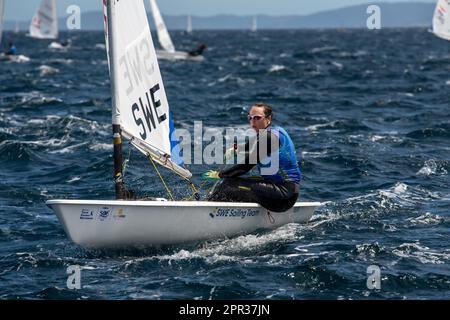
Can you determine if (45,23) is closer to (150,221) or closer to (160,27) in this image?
(160,27)

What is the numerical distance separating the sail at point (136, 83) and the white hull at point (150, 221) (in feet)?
3.74

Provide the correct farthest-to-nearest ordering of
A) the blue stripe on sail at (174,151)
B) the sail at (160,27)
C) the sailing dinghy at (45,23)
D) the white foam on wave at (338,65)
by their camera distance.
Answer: the sailing dinghy at (45,23) → the sail at (160,27) → the white foam on wave at (338,65) → the blue stripe on sail at (174,151)

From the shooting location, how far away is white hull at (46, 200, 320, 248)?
36.4 feet

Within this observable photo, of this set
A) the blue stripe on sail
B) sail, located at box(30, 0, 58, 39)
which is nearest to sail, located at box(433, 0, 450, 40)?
the blue stripe on sail

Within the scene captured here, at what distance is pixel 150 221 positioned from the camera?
37.7ft

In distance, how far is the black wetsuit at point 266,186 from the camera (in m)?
12.2

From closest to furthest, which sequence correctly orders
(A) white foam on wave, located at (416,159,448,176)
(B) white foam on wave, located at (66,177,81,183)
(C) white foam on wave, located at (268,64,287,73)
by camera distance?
1. (B) white foam on wave, located at (66,177,81,183)
2. (A) white foam on wave, located at (416,159,448,176)
3. (C) white foam on wave, located at (268,64,287,73)

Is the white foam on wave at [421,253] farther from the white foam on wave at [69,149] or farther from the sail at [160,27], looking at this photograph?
the sail at [160,27]

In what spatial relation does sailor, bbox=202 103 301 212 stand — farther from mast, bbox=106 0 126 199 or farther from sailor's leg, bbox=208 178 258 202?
mast, bbox=106 0 126 199

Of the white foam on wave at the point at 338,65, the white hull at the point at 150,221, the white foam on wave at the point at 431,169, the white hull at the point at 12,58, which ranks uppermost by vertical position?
the white hull at the point at 150,221

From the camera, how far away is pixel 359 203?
14.9 metres

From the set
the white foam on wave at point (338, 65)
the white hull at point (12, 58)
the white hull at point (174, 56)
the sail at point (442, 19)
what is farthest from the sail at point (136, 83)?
the white hull at point (12, 58)

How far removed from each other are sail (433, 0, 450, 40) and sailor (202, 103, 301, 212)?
3152 cm
